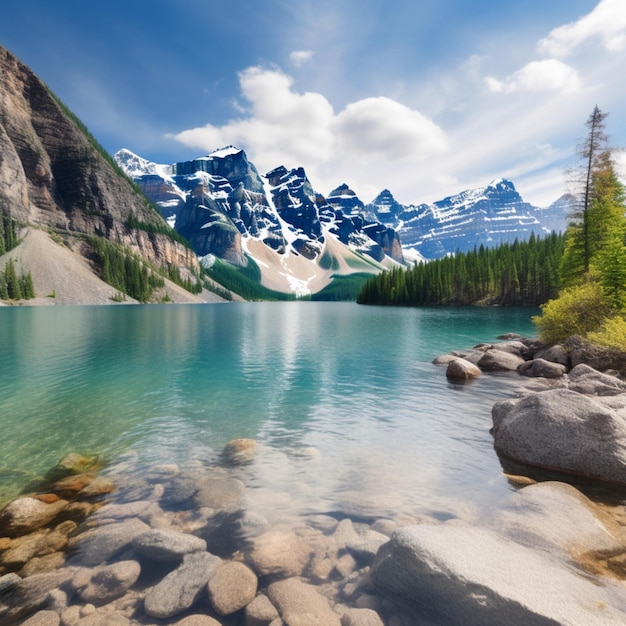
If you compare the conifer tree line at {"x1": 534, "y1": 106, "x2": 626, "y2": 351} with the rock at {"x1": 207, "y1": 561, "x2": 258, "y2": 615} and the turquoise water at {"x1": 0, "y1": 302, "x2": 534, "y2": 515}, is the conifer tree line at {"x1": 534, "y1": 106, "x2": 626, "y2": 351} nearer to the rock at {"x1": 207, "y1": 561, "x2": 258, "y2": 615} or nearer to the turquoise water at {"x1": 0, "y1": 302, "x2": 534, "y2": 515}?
the turquoise water at {"x1": 0, "y1": 302, "x2": 534, "y2": 515}

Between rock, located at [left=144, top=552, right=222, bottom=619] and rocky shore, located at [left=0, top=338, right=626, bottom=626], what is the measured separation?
0.9 inches

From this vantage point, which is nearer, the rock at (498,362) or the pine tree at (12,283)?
the rock at (498,362)

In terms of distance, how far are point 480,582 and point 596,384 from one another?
16.8 meters

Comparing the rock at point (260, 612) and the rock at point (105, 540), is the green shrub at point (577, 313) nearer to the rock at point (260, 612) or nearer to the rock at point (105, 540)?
the rock at point (260, 612)

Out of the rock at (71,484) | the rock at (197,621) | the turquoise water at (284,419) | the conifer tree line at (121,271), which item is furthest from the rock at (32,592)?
the conifer tree line at (121,271)

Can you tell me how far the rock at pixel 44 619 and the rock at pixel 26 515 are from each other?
344 centimetres

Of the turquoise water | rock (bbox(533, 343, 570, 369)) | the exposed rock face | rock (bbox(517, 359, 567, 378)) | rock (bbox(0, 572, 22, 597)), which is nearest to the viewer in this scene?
rock (bbox(0, 572, 22, 597))

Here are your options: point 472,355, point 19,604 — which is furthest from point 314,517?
point 472,355

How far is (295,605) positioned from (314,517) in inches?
116

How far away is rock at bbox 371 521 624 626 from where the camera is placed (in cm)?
488

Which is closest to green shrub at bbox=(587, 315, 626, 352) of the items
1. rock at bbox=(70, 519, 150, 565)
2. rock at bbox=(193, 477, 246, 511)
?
rock at bbox=(193, 477, 246, 511)

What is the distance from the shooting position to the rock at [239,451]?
12.4 metres

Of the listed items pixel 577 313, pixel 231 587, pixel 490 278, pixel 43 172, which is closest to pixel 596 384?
pixel 577 313

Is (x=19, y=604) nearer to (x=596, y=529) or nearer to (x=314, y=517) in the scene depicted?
(x=314, y=517)
